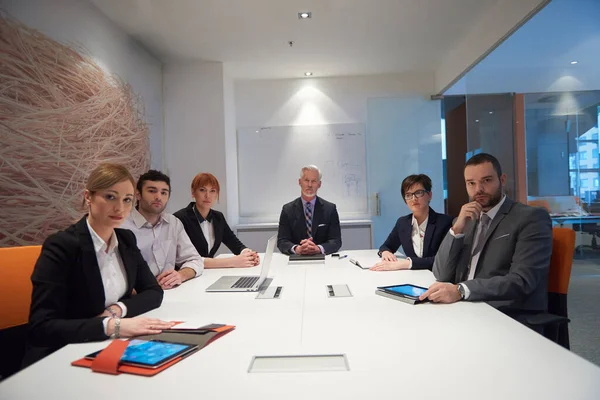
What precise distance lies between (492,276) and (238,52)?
3.99m

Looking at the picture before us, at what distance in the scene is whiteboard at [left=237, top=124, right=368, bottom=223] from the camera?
5914 mm

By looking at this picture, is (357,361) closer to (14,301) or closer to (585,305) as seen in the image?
(14,301)

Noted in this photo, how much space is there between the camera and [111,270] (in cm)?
170

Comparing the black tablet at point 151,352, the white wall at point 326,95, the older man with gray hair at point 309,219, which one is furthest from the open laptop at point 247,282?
the white wall at point 326,95

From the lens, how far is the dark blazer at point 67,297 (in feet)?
4.52

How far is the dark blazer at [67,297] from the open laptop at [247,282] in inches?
20.2

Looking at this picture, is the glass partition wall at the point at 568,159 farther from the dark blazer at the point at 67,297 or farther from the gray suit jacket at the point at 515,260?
the dark blazer at the point at 67,297

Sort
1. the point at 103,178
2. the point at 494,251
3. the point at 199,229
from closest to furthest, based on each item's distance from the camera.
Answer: the point at 103,178
the point at 494,251
the point at 199,229

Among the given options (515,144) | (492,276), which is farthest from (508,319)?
(515,144)

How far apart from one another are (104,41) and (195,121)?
1.58 m

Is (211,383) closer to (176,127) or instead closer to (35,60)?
(35,60)

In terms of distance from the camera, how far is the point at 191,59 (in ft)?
16.8

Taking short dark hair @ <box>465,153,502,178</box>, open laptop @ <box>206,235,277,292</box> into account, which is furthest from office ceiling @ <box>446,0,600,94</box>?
open laptop @ <box>206,235,277,292</box>

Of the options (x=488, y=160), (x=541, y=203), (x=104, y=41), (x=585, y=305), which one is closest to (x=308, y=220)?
(x=488, y=160)
